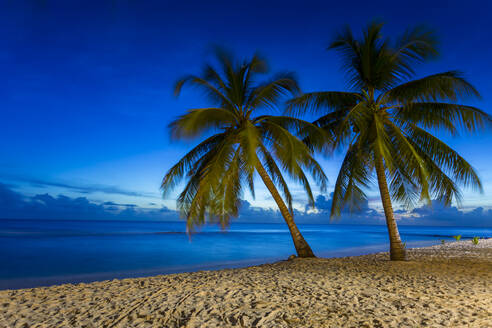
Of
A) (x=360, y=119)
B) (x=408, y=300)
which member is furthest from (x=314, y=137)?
(x=408, y=300)

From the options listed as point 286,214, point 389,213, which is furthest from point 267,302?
point 389,213

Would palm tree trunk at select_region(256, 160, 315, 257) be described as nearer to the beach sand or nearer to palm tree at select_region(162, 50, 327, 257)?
palm tree at select_region(162, 50, 327, 257)

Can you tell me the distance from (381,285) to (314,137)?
477 cm

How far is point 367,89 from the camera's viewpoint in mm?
8359

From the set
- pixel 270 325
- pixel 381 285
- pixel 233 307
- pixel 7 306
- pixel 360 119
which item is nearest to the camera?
pixel 270 325

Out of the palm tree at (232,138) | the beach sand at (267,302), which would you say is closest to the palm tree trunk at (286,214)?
the palm tree at (232,138)

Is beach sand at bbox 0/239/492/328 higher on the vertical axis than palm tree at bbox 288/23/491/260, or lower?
lower

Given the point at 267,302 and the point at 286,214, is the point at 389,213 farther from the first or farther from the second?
the point at 267,302

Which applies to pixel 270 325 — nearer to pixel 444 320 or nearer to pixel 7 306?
pixel 444 320

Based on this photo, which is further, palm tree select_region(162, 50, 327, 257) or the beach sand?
palm tree select_region(162, 50, 327, 257)

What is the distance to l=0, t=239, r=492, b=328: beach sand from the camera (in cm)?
348

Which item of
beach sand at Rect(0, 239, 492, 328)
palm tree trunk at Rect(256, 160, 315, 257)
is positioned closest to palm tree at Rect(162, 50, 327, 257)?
palm tree trunk at Rect(256, 160, 315, 257)

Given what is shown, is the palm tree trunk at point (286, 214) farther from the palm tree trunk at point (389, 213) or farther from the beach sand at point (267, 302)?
the beach sand at point (267, 302)

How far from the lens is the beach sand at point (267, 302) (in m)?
3.48
